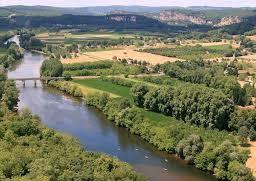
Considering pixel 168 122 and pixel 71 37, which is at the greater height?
pixel 168 122

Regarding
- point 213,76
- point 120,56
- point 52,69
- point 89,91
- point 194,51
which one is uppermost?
point 213,76

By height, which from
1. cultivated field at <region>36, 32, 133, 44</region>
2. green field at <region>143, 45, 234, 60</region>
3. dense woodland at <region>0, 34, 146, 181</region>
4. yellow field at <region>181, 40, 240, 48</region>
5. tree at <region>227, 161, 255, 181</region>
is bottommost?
cultivated field at <region>36, 32, 133, 44</region>

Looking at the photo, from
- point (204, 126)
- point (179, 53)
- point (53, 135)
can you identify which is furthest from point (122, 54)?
point (53, 135)

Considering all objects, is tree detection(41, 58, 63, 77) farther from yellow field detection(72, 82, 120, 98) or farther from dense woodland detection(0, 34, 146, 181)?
dense woodland detection(0, 34, 146, 181)

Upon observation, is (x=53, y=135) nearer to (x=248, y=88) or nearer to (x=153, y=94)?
(x=153, y=94)

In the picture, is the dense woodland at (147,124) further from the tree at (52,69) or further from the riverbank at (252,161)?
the riverbank at (252,161)

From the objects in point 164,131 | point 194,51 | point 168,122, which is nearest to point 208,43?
point 194,51

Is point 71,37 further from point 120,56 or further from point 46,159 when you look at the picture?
point 46,159

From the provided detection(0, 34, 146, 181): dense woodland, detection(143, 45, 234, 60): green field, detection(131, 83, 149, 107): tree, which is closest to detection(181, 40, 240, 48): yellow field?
detection(143, 45, 234, 60): green field
